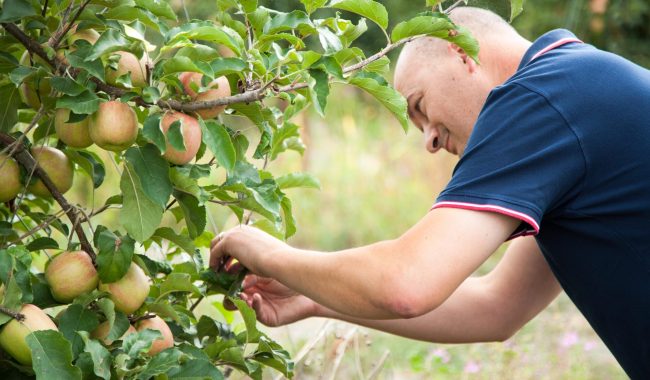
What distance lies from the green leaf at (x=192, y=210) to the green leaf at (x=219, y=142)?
6.0 inches

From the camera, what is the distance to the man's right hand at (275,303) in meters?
1.92

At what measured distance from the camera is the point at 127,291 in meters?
1.36

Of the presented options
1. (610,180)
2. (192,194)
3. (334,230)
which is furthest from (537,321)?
(192,194)

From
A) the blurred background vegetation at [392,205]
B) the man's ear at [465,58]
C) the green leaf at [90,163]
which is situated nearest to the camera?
the green leaf at [90,163]

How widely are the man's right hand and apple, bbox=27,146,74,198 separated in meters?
0.54

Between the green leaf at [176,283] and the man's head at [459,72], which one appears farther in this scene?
the man's head at [459,72]

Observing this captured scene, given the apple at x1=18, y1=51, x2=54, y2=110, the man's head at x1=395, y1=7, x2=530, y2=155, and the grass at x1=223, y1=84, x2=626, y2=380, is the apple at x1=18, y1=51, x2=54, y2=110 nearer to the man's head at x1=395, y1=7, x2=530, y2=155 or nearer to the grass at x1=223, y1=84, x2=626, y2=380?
the man's head at x1=395, y1=7, x2=530, y2=155

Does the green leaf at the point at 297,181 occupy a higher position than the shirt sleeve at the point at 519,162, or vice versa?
the shirt sleeve at the point at 519,162

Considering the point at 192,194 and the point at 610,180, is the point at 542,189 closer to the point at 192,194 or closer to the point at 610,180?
the point at 610,180

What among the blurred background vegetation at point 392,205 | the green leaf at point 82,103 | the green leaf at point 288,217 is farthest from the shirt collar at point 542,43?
the green leaf at point 82,103

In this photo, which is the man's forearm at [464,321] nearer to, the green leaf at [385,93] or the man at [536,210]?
the man at [536,210]

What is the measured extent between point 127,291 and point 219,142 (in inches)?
10.7

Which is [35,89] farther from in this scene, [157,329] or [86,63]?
[157,329]

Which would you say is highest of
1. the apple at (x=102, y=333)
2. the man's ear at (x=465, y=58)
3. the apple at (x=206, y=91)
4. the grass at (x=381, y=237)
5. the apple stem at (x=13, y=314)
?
the apple at (x=206, y=91)
